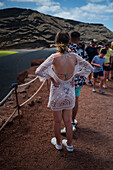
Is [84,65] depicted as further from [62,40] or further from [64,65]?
[62,40]

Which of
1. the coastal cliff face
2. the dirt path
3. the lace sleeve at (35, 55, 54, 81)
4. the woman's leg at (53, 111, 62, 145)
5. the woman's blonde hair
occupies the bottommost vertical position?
the dirt path

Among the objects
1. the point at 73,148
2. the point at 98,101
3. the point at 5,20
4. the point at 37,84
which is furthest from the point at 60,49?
the point at 5,20

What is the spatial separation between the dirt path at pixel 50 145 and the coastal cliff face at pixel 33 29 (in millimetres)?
62310

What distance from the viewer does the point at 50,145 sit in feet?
8.41

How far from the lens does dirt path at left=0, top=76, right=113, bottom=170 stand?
214 centimetres

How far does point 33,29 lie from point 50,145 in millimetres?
79219

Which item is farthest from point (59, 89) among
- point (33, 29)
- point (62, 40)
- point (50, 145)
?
point (33, 29)

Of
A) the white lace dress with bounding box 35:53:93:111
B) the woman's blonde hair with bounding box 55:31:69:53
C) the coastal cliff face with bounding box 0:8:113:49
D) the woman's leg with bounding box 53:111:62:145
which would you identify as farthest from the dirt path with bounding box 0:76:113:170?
the coastal cliff face with bounding box 0:8:113:49

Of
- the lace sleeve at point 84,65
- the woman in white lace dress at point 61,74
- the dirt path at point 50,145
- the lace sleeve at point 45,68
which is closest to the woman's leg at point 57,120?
the woman in white lace dress at point 61,74

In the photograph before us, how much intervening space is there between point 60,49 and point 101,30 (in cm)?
9945

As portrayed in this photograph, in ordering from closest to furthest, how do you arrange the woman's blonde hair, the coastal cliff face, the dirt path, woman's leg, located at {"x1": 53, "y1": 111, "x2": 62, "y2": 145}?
the woman's blonde hair → woman's leg, located at {"x1": 53, "y1": 111, "x2": 62, "y2": 145} → the dirt path → the coastal cliff face

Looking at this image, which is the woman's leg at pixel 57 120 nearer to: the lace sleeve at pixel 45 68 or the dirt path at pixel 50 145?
the dirt path at pixel 50 145

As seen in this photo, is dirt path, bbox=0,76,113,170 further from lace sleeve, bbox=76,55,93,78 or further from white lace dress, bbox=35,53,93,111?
lace sleeve, bbox=76,55,93,78

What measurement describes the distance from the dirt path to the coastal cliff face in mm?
62310
